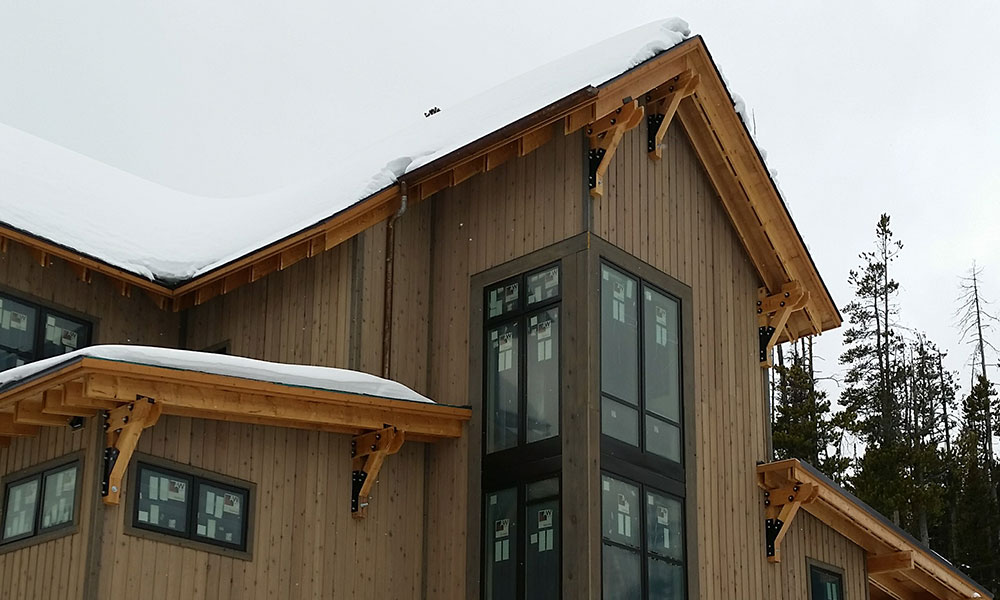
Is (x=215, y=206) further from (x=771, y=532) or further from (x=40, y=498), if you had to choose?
(x=771, y=532)

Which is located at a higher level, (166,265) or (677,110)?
(677,110)

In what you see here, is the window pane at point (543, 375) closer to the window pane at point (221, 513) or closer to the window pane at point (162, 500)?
the window pane at point (221, 513)

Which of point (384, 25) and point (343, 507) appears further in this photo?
point (384, 25)

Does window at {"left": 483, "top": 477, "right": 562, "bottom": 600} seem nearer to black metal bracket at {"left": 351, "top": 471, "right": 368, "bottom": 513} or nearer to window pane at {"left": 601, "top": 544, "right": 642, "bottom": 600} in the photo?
window pane at {"left": 601, "top": 544, "right": 642, "bottom": 600}

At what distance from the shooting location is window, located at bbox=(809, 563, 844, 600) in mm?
16219

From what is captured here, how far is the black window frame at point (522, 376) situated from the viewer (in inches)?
525

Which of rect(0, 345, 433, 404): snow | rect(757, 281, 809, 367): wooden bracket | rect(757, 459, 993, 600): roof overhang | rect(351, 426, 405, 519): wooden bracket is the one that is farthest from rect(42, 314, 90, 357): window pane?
rect(757, 281, 809, 367): wooden bracket

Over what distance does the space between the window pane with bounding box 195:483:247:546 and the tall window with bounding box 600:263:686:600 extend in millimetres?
3397

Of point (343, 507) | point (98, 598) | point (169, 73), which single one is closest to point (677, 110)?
point (343, 507)

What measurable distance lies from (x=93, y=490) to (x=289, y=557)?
2.11 m

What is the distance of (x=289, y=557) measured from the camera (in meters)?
12.7

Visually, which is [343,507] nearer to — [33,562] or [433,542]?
[433,542]

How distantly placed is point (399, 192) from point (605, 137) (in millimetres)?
2307

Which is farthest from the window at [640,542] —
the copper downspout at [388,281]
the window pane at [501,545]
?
the copper downspout at [388,281]
